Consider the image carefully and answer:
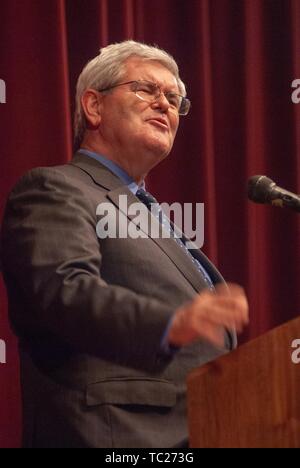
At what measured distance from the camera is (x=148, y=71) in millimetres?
1452

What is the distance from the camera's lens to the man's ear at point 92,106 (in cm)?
146

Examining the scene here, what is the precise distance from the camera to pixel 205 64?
83.7 inches

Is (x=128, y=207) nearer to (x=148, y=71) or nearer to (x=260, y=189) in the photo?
(x=260, y=189)

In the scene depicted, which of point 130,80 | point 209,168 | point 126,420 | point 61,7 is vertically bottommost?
point 126,420

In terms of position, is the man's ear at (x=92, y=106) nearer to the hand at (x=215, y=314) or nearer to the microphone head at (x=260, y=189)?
the microphone head at (x=260, y=189)

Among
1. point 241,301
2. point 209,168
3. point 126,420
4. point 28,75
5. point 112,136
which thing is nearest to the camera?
point 241,301

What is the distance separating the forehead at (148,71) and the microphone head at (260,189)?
15.1 inches

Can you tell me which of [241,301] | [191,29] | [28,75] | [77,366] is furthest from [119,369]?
[191,29]

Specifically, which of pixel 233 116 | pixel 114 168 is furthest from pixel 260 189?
pixel 233 116

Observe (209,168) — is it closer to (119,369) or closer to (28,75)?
(28,75)

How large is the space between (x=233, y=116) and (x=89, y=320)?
1.43 meters

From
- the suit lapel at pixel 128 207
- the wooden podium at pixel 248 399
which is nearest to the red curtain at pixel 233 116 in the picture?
the suit lapel at pixel 128 207

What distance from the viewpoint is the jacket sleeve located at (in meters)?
0.86
